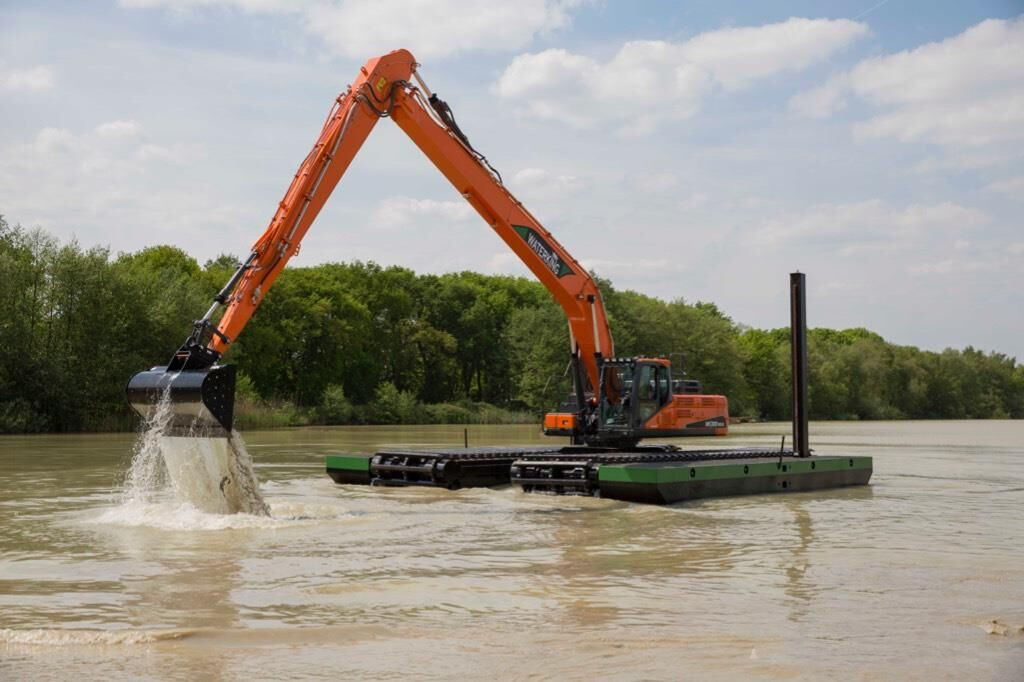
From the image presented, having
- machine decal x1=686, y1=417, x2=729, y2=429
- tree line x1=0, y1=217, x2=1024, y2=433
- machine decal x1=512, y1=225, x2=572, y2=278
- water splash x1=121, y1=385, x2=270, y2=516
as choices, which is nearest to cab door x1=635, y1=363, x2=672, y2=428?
machine decal x1=686, y1=417, x2=729, y2=429

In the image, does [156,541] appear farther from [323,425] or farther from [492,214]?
[323,425]

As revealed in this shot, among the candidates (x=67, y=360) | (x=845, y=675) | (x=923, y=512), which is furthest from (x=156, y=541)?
(x=67, y=360)

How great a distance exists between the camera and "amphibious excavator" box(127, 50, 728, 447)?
45.6ft

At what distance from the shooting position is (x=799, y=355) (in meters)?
21.4

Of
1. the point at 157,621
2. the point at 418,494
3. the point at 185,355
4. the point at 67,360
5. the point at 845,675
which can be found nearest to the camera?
the point at 845,675

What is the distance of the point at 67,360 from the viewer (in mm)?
49719

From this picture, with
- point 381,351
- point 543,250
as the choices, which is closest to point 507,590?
point 543,250

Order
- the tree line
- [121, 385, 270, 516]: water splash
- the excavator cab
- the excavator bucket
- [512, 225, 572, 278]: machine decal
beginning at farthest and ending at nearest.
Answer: the tree line → [512, 225, 572, 278]: machine decal → the excavator cab → [121, 385, 270, 516]: water splash → the excavator bucket

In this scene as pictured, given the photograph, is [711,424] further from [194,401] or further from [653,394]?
[194,401]

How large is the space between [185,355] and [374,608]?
6.30m

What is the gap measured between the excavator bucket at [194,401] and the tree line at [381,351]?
29.6 metres

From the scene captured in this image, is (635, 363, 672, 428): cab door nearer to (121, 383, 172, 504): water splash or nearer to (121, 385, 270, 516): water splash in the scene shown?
(121, 385, 270, 516): water splash

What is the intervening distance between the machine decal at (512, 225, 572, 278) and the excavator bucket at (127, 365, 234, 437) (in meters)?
7.73

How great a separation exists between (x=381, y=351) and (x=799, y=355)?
66.6 metres
